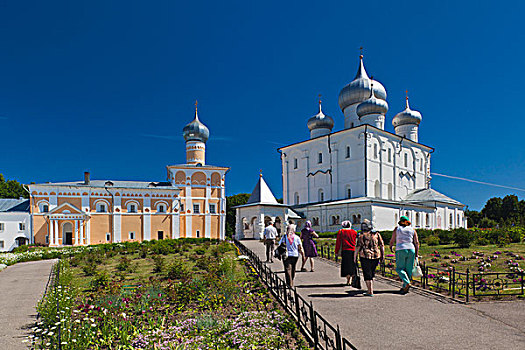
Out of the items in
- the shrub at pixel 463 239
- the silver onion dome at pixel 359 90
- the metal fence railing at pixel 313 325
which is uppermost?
the silver onion dome at pixel 359 90

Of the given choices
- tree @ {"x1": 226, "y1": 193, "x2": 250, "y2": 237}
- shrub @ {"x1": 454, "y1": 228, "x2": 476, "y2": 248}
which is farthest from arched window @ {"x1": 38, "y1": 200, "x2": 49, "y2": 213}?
shrub @ {"x1": 454, "y1": 228, "x2": 476, "y2": 248}

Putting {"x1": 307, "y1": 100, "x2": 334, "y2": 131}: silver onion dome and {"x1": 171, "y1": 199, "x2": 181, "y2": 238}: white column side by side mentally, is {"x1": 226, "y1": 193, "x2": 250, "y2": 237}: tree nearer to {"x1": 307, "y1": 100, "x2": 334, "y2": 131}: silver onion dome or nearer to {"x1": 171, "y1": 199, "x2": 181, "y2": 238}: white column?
{"x1": 171, "y1": 199, "x2": 181, "y2": 238}: white column

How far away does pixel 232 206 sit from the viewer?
58500 mm

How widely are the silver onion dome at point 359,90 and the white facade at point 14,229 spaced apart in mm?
35782

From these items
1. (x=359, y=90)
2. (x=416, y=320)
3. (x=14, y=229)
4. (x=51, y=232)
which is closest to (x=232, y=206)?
(x=359, y=90)

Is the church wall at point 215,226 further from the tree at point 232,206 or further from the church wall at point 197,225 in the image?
the tree at point 232,206

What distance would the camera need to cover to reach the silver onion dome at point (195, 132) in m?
45.6

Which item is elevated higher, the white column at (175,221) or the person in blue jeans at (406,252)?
the person in blue jeans at (406,252)

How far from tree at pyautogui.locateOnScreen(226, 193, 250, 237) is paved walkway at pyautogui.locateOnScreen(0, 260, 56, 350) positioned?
147ft

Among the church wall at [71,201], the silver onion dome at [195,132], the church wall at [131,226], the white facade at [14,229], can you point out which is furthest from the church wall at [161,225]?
the white facade at [14,229]

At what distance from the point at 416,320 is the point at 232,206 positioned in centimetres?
5257

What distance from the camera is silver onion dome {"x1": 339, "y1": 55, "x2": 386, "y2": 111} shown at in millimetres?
45125

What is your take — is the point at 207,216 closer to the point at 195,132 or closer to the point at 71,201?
the point at 195,132

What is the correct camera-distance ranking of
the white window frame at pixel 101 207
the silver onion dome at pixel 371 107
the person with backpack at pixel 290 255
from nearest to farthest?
the person with backpack at pixel 290 255 < the white window frame at pixel 101 207 < the silver onion dome at pixel 371 107
